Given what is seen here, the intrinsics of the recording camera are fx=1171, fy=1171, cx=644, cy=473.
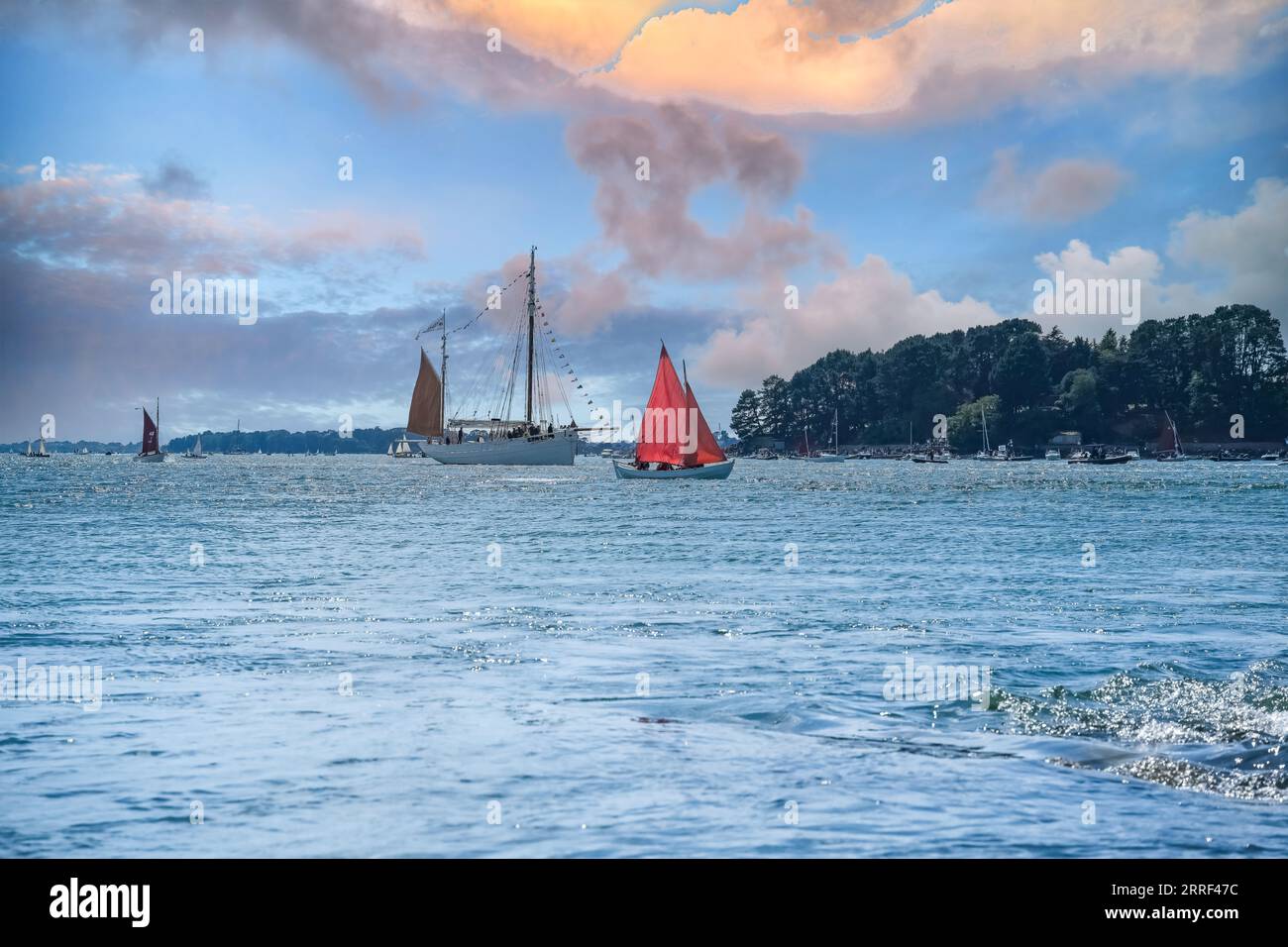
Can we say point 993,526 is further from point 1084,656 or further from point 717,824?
point 717,824

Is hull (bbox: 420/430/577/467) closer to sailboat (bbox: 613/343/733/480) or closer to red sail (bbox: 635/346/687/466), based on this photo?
sailboat (bbox: 613/343/733/480)

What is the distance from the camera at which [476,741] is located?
12.6m

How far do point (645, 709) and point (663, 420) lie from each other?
87.2 meters

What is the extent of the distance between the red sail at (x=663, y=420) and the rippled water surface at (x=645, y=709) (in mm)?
60115

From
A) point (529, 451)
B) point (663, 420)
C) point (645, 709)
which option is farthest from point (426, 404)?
point (645, 709)

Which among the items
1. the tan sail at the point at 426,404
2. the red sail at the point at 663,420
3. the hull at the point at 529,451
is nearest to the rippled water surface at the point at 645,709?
the red sail at the point at 663,420

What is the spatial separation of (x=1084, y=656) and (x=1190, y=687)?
2928 millimetres

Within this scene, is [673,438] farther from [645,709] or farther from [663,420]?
[645,709]

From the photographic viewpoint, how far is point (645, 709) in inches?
572

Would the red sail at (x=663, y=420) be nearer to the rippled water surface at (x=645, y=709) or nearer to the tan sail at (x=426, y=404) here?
the rippled water surface at (x=645, y=709)

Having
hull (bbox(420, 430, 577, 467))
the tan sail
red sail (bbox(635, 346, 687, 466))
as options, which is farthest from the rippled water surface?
the tan sail

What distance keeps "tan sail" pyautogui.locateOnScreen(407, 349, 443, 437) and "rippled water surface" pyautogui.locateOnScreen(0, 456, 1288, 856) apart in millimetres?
151716

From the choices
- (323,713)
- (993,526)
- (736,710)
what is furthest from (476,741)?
(993,526)

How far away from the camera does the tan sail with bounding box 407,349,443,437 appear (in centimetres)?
18800
